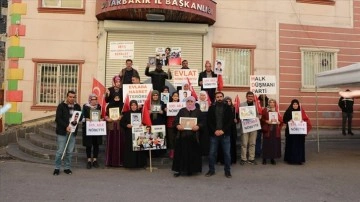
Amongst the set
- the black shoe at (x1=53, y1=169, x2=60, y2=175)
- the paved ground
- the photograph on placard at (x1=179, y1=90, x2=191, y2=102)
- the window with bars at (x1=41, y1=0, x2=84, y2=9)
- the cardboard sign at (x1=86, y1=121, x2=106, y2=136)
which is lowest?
the paved ground

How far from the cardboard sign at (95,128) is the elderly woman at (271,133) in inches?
162

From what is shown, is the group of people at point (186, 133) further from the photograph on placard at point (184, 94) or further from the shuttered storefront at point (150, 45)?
the shuttered storefront at point (150, 45)

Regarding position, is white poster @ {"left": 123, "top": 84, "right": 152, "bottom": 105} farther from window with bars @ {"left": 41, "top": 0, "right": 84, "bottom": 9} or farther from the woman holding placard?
window with bars @ {"left": 41, "top": 0, "right": 84, "bottom": 9}

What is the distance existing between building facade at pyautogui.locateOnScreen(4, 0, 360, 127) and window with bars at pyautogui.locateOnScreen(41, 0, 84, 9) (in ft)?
0.11

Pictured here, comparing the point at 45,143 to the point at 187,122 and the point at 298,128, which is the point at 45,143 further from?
the point at 298,128

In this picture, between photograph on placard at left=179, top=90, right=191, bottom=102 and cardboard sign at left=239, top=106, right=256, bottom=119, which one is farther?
photograph on placard at left=179, top=90, right=191, bottom=102

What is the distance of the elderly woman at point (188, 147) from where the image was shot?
8695 mm

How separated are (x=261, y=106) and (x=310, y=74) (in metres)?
5.95

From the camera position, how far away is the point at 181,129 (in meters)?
8.76

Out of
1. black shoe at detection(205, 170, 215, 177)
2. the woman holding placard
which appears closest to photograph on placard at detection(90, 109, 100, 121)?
black shoe at detection(205, 170, 215, 177)

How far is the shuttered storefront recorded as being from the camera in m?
14.3

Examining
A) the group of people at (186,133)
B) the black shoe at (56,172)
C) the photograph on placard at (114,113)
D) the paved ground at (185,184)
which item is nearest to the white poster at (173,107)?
the group of people at (186,133)

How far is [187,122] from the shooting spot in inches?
346

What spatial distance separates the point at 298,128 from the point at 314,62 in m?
6.55
